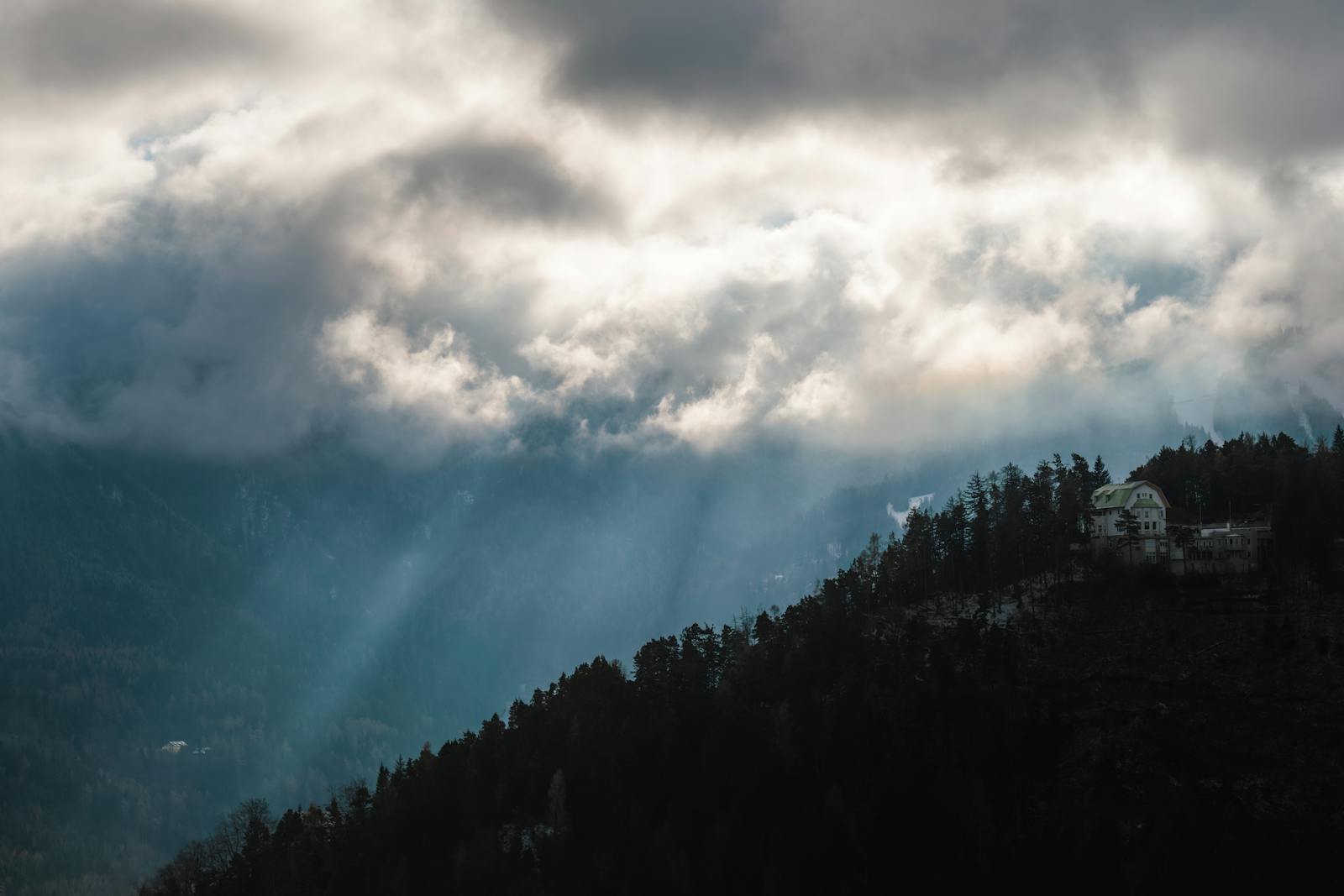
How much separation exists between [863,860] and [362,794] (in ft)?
266

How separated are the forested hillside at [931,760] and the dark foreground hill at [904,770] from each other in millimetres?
333

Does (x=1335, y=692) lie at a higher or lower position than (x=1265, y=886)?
higher

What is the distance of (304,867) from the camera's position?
179 m

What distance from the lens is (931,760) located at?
161 meters

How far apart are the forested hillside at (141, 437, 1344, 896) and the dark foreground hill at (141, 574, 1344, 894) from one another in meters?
0.33

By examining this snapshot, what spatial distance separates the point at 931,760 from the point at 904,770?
3609 mm

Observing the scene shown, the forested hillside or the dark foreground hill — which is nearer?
the dark foreground hill

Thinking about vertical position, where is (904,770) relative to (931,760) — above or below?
below

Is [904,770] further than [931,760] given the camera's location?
No

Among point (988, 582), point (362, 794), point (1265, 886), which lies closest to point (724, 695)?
point (988, 582)

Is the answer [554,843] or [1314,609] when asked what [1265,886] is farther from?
[554,843]

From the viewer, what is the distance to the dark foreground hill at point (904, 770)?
14750 cm

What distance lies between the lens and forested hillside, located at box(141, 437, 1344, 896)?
148000mm

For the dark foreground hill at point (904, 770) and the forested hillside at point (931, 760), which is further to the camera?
the forested hillside at point (931, 760)
